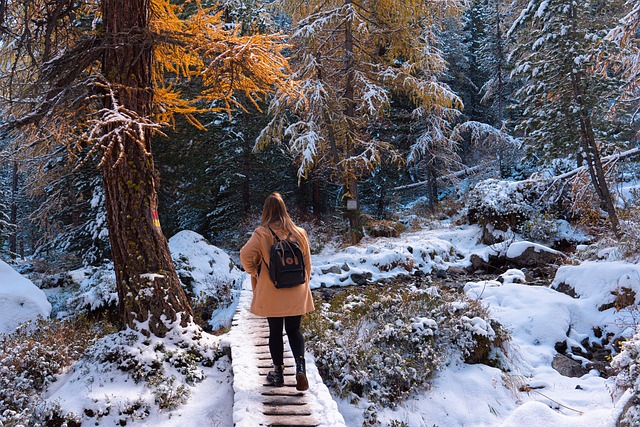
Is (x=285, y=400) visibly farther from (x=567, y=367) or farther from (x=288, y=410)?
(x=567, y=367)

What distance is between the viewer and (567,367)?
19.6 feet

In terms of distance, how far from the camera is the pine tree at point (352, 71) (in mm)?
11781

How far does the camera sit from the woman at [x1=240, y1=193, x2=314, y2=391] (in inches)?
163

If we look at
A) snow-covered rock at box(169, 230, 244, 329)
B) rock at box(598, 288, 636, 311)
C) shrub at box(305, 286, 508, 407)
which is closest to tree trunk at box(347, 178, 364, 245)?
snow-covered rock at box(169, 230, 244, 329)

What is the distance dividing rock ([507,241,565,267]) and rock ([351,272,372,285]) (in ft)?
13.5

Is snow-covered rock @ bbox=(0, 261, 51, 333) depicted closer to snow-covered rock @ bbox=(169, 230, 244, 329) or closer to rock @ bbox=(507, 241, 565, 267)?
snow-covered rock @ bbox=(169, 230, 244, 329)

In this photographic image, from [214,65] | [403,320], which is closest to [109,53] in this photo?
[214,65]

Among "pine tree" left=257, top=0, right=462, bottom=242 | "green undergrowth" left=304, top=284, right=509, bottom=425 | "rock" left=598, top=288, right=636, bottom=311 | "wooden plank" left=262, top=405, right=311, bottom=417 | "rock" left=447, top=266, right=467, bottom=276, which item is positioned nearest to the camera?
"wooden plank" left=262, top=405, right=311, bottom=417

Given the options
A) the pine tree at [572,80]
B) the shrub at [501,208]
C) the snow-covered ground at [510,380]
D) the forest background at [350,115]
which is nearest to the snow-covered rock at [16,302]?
the snow-covered ground at [510,380]

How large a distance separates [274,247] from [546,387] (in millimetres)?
4283

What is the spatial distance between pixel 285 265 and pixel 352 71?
9.96 metres

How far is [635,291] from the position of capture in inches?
261

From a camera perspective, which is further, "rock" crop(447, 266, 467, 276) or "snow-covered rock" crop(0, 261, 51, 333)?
"rock" crop(447, 266, 467, 276)

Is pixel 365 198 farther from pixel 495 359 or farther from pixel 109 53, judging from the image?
pixel 109 53
